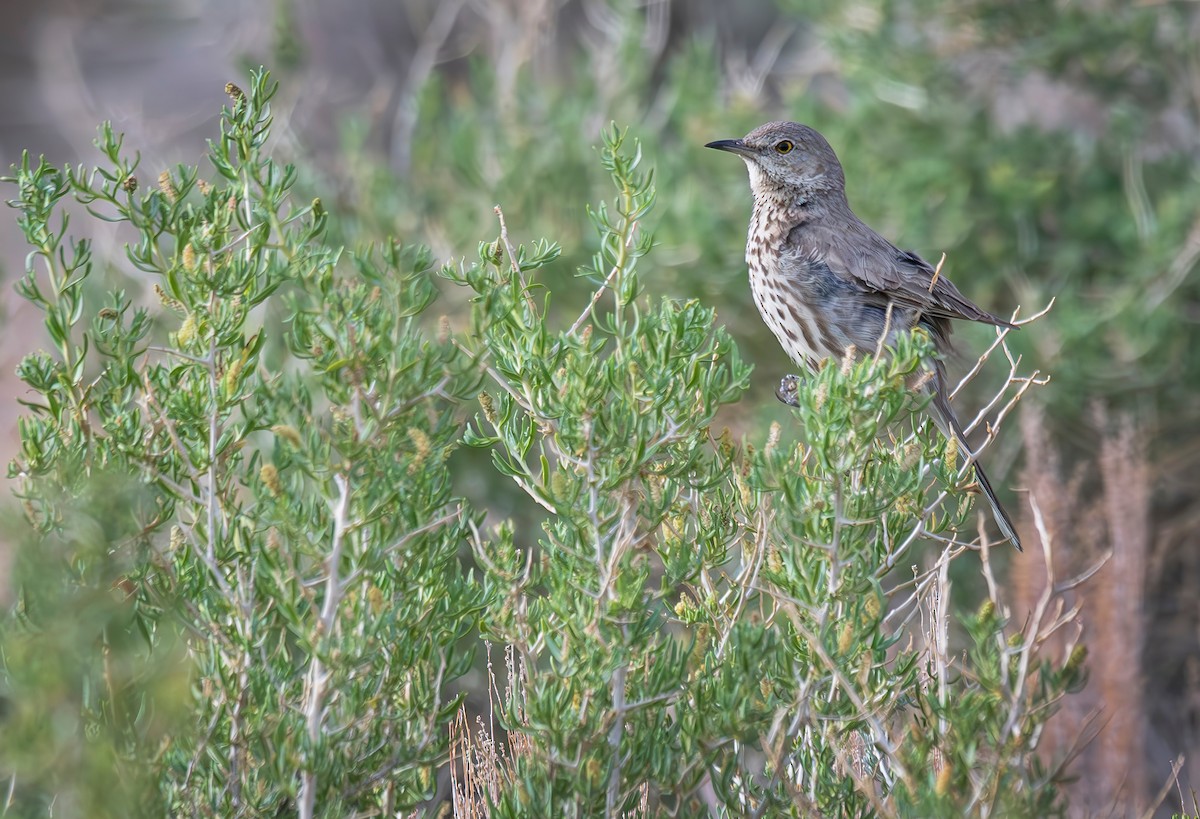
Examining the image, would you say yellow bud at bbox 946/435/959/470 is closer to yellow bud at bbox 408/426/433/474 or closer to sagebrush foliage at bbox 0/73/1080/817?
sagebrush foliage at bbox 0/73/1080/817

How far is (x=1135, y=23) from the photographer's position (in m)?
7.21

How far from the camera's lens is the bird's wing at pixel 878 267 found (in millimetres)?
4777

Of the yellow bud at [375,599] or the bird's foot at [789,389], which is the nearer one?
the yellow bud at [375,599]

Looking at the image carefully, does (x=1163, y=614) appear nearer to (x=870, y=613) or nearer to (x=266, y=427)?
(x=870, y=613)

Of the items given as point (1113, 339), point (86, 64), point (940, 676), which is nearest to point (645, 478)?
point (940, 676)

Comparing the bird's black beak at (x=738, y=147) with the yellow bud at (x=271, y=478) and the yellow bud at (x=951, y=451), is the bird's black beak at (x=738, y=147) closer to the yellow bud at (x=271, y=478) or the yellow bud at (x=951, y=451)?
the yellow bud at (x=951, y=451)

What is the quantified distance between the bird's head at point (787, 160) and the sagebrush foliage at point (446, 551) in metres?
2.14

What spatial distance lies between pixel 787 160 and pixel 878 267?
2.29 feet

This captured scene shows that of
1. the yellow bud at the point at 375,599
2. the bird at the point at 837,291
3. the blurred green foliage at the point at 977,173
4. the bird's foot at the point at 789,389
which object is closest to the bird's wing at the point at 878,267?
the bird at the point at 837,291

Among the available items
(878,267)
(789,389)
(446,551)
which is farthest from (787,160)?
(446,551)

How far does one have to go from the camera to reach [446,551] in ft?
10.4

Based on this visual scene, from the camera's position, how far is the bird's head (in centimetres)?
537

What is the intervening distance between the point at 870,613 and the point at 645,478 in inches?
24.1

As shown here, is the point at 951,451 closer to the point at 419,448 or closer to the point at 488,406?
the point at 488,406
